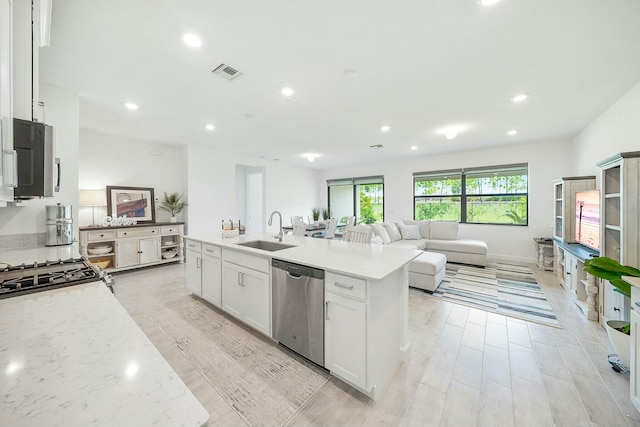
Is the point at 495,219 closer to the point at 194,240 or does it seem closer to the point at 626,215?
the point at 626,215

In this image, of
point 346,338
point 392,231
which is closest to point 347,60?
point 346,338

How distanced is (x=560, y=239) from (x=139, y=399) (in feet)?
18.4

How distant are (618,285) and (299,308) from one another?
240 cm

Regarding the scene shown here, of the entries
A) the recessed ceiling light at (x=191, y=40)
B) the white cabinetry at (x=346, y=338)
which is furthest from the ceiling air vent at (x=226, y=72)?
the white cabinetry at (x=346, y=338)

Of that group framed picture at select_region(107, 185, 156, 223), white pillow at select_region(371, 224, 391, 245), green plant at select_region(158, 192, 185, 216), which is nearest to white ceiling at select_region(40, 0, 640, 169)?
framed picture at select_region(107, 185, 156, 223)

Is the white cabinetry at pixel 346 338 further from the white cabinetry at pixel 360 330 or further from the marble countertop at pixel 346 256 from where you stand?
the marble countertop at pixel 346 256

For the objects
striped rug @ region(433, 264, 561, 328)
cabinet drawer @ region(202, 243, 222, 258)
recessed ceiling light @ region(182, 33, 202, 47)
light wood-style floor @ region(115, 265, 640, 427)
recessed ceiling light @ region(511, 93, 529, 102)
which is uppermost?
recessed ceiling light @ region(511, 93, 529, 102)

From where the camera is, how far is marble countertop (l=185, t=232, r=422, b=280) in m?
1.69

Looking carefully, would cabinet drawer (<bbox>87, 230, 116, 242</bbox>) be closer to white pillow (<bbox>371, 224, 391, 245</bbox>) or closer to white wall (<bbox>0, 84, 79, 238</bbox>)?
white wall (<bbox>0, 84, 79, 238</bbox>)

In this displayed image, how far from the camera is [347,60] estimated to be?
2.22 metres

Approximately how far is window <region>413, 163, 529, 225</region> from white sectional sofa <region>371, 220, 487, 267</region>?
2.30 feet

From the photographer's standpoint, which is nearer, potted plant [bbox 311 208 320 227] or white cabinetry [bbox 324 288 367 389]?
white cabinetry [bbox 324 288 367 389]

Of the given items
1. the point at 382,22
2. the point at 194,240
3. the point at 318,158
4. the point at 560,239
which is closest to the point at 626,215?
the point at 560,239

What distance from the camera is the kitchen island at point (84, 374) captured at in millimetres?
497
